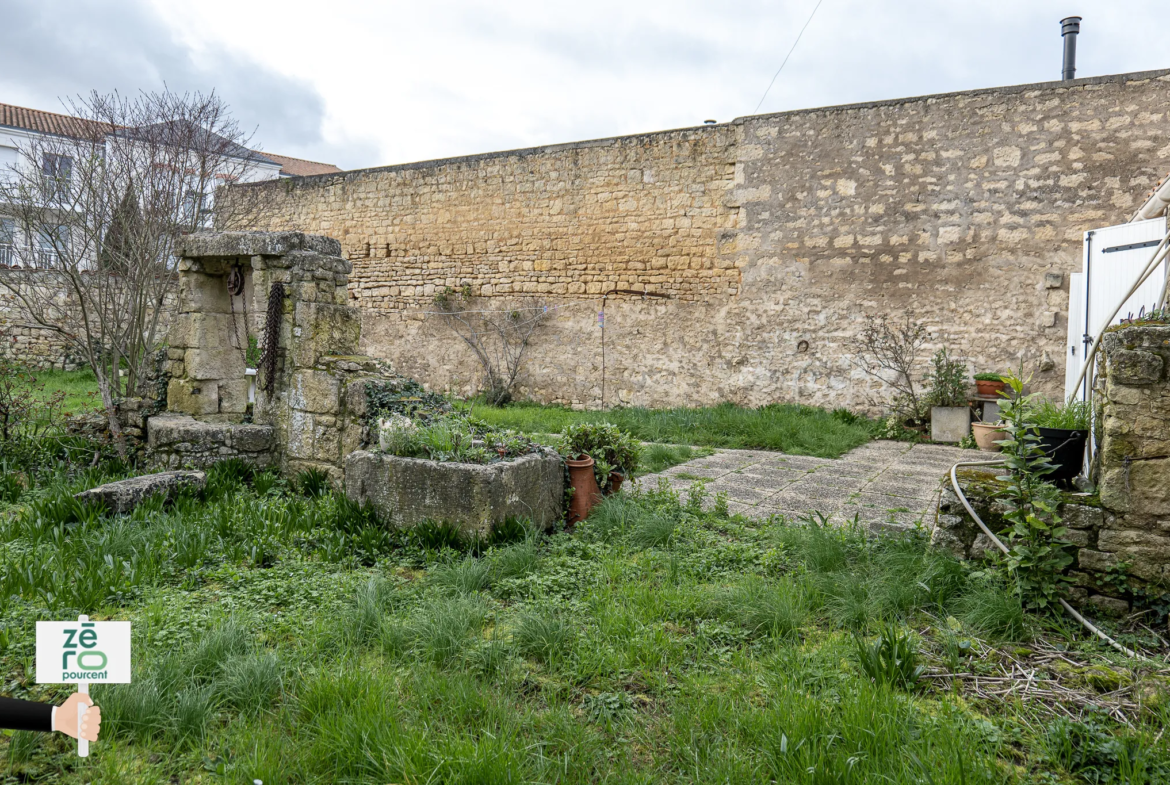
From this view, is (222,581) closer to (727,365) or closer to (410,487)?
(410,487)

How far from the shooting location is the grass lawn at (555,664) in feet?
7.11

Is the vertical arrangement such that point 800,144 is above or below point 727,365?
above

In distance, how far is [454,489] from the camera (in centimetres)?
418

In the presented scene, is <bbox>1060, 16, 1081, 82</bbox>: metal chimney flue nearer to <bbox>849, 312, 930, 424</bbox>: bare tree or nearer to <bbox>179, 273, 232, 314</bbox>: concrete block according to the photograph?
<bbox>849, 312, 930, 424</bbox>: bare tree

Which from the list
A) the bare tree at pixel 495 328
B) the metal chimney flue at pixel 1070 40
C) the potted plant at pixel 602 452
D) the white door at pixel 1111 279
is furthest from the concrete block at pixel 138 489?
the metal chimney flue at pixel 1070 40

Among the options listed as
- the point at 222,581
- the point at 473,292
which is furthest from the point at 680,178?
the point at 222,581

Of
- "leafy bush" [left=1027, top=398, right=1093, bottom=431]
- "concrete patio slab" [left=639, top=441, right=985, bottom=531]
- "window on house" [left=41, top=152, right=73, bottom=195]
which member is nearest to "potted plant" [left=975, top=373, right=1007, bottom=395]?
"concrete patio slab" [left=639, top=441, right=985, bottom=531]

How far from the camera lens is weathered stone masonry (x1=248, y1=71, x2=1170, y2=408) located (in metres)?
8.59

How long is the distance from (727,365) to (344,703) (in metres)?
8.68

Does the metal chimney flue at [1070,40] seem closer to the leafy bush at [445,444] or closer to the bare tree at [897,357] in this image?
the bare tree at [897,357]

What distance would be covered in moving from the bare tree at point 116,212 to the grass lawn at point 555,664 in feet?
10.5

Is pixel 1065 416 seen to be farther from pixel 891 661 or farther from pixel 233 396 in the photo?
pixel 233 396

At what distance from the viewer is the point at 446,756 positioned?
2.12m

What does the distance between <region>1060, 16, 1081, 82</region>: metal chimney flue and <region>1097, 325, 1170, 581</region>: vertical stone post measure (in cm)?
876
